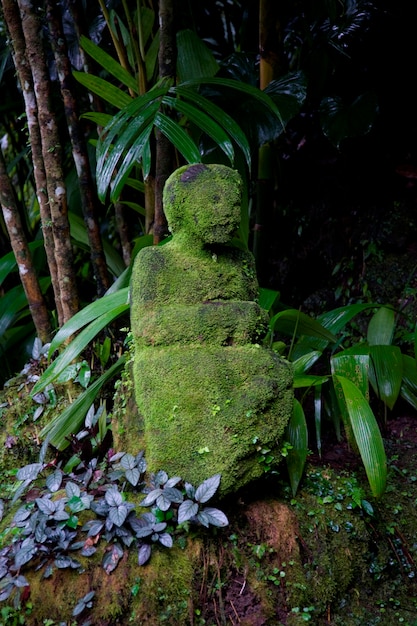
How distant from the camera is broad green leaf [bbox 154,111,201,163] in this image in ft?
8.48

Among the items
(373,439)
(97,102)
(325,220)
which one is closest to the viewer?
(373,439)

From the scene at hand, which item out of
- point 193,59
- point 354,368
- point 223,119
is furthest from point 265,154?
point 354,368

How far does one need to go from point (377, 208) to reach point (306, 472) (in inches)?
106

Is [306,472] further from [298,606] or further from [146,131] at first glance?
[146,131]

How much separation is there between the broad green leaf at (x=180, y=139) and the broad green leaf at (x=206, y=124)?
8 cm

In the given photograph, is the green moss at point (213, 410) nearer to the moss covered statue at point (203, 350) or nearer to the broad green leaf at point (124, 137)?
the moss covered statue at point (203, 350)

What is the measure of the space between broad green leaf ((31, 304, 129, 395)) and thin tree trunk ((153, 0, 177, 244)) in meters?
0.69

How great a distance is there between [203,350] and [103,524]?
0.74 meters

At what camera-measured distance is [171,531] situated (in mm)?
2010

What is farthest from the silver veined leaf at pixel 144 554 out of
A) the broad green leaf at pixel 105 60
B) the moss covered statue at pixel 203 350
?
the broad green leaf at pixel 105 60

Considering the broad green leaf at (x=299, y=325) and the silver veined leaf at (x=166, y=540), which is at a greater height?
the broad green leaf at (x=299, y=325)

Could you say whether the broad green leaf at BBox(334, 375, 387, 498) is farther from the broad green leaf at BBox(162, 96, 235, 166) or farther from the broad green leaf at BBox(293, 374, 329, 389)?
the broad green leaf at BBox(162, 96, 235, 166)

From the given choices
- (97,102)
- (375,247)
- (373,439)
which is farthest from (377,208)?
(373,439)

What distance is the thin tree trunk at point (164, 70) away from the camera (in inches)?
119
